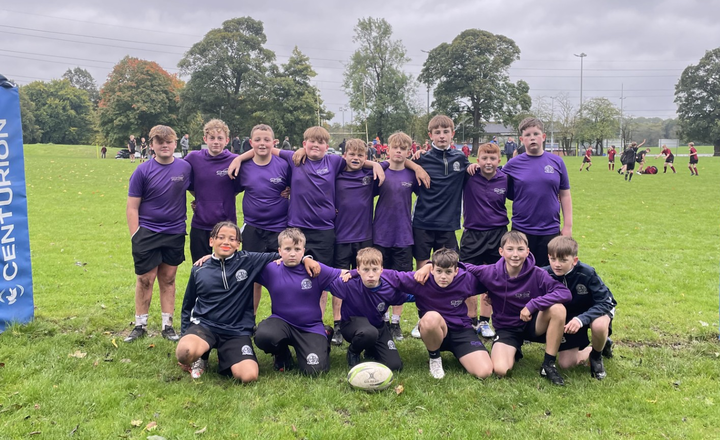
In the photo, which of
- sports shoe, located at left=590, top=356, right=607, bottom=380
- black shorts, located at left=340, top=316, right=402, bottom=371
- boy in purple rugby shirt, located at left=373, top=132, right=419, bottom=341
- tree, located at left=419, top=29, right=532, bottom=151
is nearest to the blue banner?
black shorts, located at left=340, top=316, right=402, bottom=371

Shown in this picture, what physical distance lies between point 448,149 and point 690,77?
72.2m

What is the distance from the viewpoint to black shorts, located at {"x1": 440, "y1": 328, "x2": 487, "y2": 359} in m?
4.32

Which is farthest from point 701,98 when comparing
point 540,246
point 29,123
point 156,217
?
point 29,123

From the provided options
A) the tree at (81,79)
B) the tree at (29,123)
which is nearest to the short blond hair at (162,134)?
the tree at (29,123)

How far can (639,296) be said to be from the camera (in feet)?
20.6

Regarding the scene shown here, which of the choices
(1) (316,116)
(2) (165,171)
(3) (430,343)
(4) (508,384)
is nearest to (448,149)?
(3) (430,343)

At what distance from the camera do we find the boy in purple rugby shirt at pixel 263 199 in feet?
16.7

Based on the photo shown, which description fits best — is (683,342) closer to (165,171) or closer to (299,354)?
(299,354)

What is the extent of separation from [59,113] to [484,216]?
84.4 metres

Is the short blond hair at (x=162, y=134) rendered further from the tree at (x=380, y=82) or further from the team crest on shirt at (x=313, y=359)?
the tree at (x=380, y=82)

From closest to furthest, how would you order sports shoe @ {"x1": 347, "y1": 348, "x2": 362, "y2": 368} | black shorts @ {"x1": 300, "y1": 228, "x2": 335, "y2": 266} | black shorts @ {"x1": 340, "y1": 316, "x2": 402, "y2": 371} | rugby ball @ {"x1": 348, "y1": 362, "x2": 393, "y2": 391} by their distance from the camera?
rugby ball @ {"x1": 348, "y1": 362, "x2": 393, "y2": 391}
black shorts @ {"x1": 340, "y1": 316, "x2": 402, "y2": 371}
sports shoe @ {"x1": 347, "y1": 348, "x2": 362, "y2": 368}
black shorts @ {"x1": 300, "y1": 228, "x2": 335, "y2": 266}

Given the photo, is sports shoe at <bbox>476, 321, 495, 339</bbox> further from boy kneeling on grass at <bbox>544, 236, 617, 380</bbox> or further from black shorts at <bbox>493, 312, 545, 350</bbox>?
boy kneeling on grass at <bbox>544, 236, 617, 380</bbox>

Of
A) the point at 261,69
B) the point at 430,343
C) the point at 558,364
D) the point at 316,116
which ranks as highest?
the point at 261,69

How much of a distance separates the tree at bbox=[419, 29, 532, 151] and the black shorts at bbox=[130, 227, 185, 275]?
5513 centimetres
